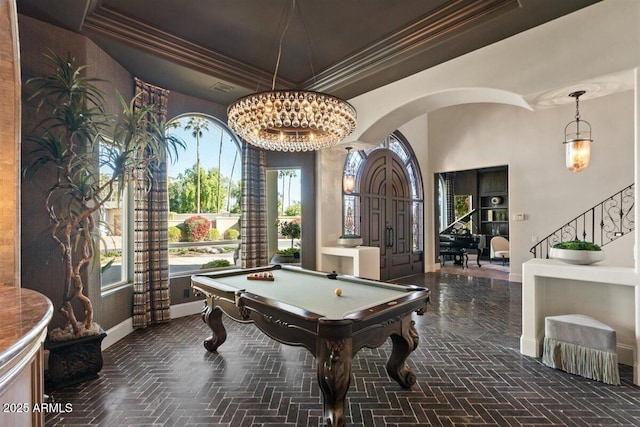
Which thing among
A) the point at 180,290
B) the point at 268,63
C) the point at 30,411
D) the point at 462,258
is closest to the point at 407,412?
the point at 30,411

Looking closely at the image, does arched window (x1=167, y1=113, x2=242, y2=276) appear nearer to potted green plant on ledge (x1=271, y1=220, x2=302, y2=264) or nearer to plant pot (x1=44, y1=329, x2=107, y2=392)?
potted green plant on ledge (x1=271, y1=220, x2=302, y2=264)

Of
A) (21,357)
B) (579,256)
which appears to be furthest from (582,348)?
(21,357)

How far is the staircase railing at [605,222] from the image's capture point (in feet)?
19.0

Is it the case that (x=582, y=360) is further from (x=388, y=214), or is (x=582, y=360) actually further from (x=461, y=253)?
(x=461, y=253)

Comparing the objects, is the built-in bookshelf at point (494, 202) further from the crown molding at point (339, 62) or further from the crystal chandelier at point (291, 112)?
the crystal chandelier at point (291, 112)

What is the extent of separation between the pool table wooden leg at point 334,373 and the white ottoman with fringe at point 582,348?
7.89 feet

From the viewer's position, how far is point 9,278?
2.31 m

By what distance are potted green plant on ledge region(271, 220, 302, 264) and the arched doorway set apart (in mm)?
1172

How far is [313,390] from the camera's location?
262 cm

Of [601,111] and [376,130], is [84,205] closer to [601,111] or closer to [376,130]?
[376,130]

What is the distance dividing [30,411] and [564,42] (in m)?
5.00

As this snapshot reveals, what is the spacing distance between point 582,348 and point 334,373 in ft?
8.50

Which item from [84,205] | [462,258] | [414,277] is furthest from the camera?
[462,258]

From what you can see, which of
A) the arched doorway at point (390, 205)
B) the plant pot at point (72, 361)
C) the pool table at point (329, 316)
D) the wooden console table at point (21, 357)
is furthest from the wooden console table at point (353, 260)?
the wooden console table at point (21, 357)
